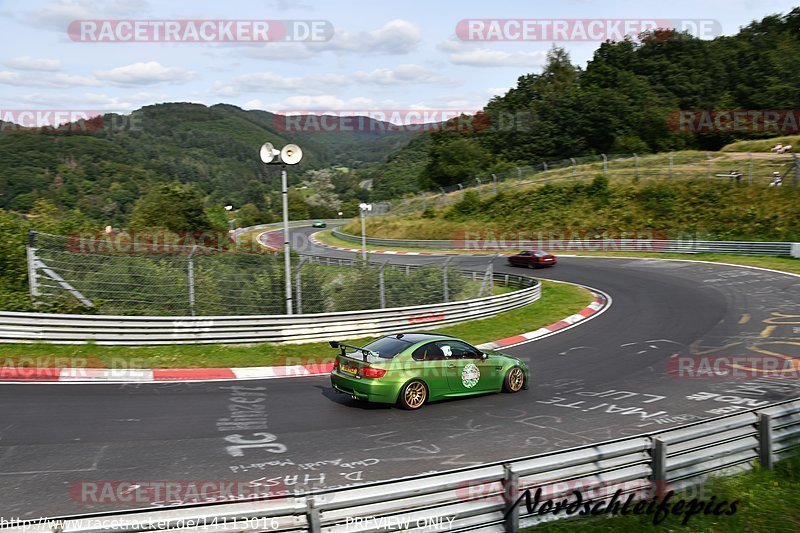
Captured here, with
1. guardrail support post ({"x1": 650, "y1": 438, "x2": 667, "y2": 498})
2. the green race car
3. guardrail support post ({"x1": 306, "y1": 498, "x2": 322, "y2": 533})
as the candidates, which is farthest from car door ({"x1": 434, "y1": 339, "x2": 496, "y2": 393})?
guardrail support post ({"x1": 306, "y1": 498, "x2": 322, "y2": 533})

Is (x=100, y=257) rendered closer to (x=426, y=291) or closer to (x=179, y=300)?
(x=179, y=300)

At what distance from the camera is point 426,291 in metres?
21.2

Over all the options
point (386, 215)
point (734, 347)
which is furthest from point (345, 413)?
point (386, 215)

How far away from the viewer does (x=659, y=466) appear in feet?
22.8

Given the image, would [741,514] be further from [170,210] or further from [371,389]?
[170,210]

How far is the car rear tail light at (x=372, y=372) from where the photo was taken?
1135cm

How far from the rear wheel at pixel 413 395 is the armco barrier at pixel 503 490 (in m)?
5.23

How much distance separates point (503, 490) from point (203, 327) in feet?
37.5

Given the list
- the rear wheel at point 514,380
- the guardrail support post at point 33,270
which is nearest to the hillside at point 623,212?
the rear wheel at point 514,380

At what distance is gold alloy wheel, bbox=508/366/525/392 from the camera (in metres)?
13.0

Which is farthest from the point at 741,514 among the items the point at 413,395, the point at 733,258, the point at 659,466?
the point at 733,258

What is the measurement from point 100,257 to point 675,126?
76335 millimetres

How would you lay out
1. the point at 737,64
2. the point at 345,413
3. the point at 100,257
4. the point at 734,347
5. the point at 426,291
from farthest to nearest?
the point at 737,64 → the point at 426,291 → the point at 734,347 → the point at 100,257 → the point at 345,413

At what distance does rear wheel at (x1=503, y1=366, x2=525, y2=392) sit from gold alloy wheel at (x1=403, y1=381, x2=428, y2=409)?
2.01 metres
